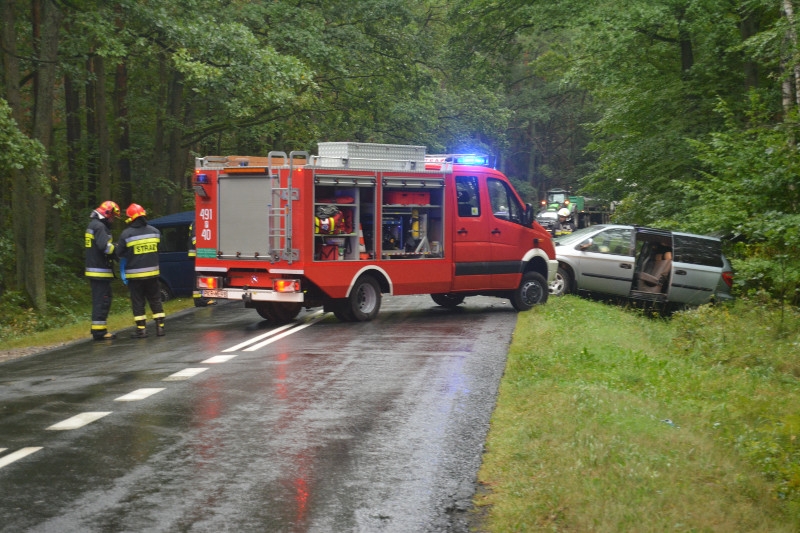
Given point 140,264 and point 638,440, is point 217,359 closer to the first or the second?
point 140,264

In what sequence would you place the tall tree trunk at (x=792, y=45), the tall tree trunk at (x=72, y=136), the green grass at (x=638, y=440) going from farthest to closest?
the tall tree trunk at (x=72, y=136), the tall tree trunk at (x=792, y=45), the green grass at (x=638, y=440)

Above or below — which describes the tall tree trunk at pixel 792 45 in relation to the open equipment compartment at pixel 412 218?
above

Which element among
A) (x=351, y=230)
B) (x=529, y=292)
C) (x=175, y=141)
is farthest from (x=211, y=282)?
(x=175, y=141)

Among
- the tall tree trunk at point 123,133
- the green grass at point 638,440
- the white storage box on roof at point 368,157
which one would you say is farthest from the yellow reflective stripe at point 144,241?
the tall tree trunk at point 123,133

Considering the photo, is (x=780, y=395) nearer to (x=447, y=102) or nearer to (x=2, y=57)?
(x=2, y=57)

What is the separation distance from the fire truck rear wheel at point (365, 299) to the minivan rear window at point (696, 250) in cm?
640

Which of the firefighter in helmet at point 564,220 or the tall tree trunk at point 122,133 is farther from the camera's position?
the firefighter in helmet at point 564,220

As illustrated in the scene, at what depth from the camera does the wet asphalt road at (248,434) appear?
5805 mm

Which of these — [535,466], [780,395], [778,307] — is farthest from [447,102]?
[535,466]

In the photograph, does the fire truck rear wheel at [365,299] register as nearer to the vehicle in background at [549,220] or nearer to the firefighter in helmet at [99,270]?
the firefighter in helmet at [99,270]

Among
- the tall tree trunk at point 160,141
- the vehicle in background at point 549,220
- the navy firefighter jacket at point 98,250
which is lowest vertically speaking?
the navy firefighter jacket at point 98,250

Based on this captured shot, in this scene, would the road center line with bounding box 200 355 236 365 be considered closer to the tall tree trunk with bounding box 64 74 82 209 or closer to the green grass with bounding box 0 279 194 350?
the green grass with bounding box 0 279 194 350

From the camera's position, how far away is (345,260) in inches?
621

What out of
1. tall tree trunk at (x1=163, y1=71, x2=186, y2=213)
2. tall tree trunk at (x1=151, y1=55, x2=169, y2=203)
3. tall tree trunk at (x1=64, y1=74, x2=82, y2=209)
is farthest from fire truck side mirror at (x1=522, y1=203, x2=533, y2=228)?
tall tree trunk at (x1=64, y1=74, x2=82, y2=209)
